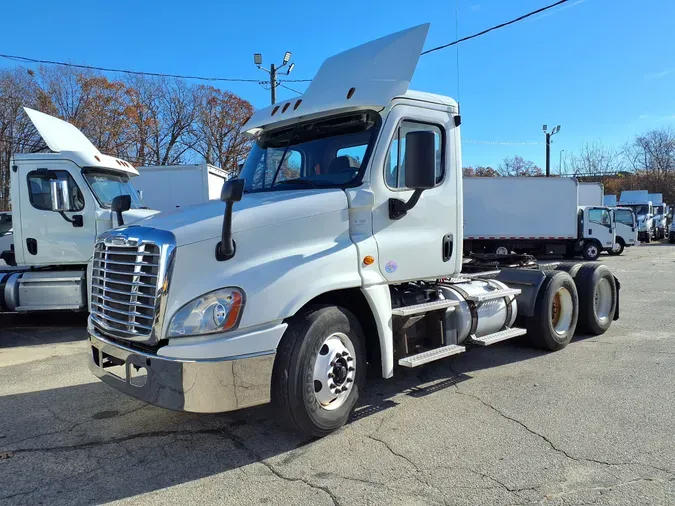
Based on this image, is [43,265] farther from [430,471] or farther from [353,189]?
[430,471]

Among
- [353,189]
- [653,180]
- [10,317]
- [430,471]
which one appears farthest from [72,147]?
[653,180]

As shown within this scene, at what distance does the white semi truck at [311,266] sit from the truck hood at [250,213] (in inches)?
0.5

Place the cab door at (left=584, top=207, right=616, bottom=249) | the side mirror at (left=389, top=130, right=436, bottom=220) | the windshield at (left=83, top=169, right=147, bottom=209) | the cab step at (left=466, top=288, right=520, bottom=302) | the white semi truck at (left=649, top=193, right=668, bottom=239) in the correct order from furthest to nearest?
the white semi truck at (left=649, top=193, right=668, bottom=239)
the cab door at (left=584, top=207, right=616, bottom=249)
the windshield at (left=83, top=169, right=147, bottom=209)
the cab step at (left=466, top=288, right=520, bottom=302)
the side mirror at (left=389, top=130, right=436, bottom=220)

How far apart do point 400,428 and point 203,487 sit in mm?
1640

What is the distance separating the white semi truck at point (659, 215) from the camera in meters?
38.6

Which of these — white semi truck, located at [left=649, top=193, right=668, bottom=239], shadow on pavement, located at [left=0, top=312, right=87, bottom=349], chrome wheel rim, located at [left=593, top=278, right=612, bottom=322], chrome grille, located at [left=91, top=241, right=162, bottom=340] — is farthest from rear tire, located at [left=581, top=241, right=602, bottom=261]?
chrome grille, located at [left=91, top=241, right=162, bottom=340]

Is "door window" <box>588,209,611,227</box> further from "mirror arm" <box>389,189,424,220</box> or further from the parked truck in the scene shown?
"mirror arm" <box>389,189,424,220</box>

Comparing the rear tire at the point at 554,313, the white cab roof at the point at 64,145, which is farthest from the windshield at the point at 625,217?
the white cab roof at the point at 64,145

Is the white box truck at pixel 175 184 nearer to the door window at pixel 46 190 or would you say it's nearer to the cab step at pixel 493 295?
the door window at pixel 46 190

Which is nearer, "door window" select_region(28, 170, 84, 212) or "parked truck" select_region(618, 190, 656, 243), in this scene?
"door window" select_region(28, 170, 84, 212)

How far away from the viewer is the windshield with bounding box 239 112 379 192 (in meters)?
4.28

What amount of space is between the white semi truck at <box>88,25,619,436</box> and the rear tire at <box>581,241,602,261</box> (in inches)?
790

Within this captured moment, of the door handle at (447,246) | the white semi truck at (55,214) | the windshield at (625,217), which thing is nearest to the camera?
the door handle at (447,246)

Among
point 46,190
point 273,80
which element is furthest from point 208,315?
point 273,80
